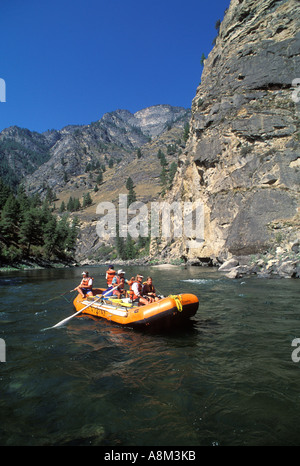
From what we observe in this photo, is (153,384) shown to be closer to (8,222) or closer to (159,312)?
(159,312)

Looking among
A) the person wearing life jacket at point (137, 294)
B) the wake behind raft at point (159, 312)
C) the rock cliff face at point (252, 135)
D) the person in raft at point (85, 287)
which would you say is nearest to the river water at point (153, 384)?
the wake behind raft at point (159, 312)

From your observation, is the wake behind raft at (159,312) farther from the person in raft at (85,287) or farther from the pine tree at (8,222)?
the pine tree at (8,222)

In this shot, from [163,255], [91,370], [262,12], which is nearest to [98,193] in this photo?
[163,255]

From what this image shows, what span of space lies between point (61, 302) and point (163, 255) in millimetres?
45459

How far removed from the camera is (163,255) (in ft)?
194

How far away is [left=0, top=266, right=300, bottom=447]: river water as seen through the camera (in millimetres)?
3857

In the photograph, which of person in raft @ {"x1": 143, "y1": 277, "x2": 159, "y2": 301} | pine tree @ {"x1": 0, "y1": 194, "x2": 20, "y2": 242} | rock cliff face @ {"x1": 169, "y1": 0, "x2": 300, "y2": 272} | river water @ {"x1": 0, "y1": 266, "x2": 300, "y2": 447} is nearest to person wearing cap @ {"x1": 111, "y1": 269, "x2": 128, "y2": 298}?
person in raft @ {"x1": 143, "y1": 277, "x2": 159, "y2": 301}

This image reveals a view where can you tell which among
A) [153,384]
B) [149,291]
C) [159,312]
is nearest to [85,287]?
[149,291]

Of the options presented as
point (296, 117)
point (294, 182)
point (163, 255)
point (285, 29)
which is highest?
point (285, 29)

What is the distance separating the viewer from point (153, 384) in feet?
17.4

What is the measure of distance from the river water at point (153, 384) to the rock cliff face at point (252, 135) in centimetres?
1923

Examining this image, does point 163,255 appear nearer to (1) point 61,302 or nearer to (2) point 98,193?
(1) point 61,302

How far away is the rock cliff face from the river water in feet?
63.1

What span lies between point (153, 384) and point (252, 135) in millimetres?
31492
